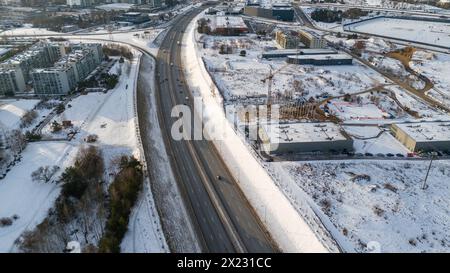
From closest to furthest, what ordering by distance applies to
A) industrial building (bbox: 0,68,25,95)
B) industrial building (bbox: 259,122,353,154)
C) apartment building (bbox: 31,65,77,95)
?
industrial building (bbox: 259,122,353,154) < apartment building (bbox: 31,65,77,95) < industrial building (bbox: 0,68,25,95)

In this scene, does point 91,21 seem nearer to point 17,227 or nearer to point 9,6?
point 9,6

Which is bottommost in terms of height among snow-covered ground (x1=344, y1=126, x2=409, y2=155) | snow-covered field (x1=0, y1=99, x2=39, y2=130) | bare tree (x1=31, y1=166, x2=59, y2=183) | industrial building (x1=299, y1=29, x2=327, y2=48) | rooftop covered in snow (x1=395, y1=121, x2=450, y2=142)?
snow-covered ground (x1=344, y1=126, x2=409, y2=155)

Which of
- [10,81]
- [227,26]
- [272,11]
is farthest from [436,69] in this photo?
[10,81]

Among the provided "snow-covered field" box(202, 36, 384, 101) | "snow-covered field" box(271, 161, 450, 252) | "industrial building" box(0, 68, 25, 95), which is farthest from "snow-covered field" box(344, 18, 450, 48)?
"industrial building" box(0, 68, 25, 95)

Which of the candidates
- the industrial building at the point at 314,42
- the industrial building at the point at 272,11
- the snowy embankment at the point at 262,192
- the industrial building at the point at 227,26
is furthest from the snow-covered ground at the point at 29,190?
the industrial building at the point at 272,11

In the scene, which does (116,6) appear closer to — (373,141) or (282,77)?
(282,77)

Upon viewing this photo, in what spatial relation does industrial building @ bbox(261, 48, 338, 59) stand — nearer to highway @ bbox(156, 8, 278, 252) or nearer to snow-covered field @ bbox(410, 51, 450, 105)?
snow-covered field @ bbox(410, 51, 450, 105)

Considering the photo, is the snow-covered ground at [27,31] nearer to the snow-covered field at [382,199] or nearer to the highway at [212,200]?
the highway at [212,200]
